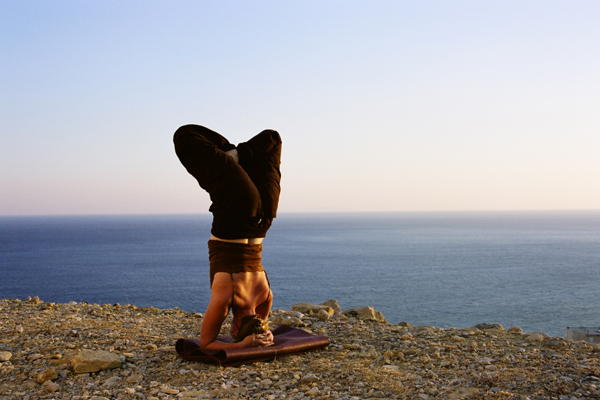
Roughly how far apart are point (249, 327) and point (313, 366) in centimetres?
109

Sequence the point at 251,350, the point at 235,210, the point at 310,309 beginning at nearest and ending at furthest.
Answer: the point at 251,350 < the point at 235,210 < the point at 310,309

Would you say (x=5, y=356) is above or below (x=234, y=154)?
below

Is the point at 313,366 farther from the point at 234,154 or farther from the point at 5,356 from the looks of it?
the point at 5,356

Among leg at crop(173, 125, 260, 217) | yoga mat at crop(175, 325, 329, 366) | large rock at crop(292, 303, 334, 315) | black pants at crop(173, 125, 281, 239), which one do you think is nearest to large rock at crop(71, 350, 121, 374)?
yoga mat at crop(175, 325, 329, 366)

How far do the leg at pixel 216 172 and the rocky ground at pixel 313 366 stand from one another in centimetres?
216

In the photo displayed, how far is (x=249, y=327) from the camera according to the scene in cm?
709

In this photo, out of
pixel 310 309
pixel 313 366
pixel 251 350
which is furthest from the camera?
pixel 310 309

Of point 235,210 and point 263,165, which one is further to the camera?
point 263,165

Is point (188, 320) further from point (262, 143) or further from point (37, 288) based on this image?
point (37, 288)

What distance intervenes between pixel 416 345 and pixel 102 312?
640cm

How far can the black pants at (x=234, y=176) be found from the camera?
6887 millimetres

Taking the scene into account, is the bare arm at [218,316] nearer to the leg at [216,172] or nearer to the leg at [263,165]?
the leg at [216,172]

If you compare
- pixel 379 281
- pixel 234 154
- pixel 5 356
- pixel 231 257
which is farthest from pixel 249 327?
pixel 379 281

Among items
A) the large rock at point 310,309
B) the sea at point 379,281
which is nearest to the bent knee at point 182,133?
the large rock at point 310,309
